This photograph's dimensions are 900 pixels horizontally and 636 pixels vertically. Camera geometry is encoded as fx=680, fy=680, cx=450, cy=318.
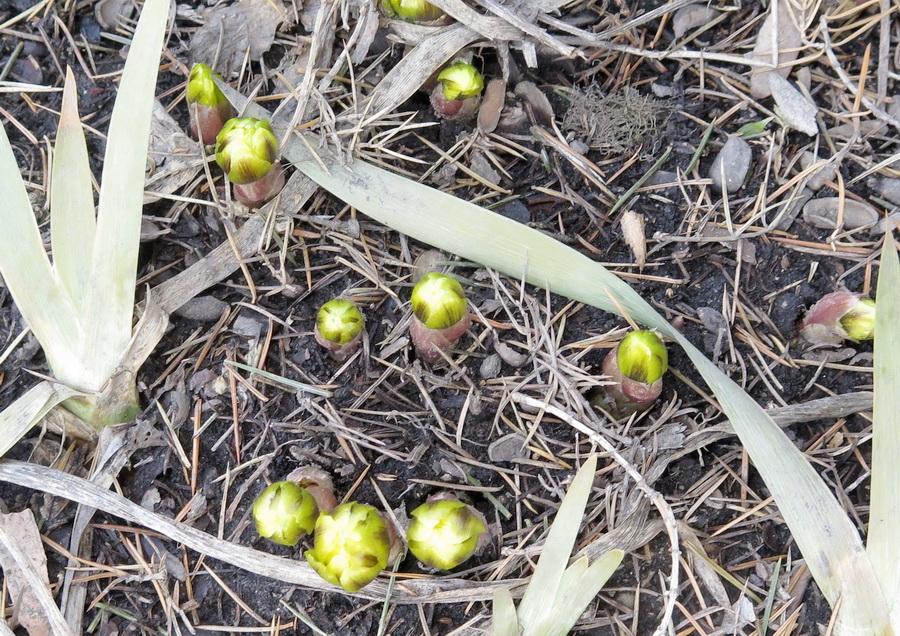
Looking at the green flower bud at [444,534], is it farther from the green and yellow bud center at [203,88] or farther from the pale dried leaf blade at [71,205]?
the green and yellow bud center at [203,88]

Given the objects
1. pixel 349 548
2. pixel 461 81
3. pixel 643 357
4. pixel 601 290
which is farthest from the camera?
pixel 461 81

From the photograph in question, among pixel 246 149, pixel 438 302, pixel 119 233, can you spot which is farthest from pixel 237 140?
pixel 438 302

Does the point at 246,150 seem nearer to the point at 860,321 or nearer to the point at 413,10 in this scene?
the point at 413,10

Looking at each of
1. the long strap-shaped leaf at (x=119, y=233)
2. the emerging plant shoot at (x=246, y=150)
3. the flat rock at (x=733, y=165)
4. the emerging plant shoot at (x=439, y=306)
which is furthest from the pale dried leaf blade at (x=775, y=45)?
the long strap-shaped leaf at (x=119, y=233)

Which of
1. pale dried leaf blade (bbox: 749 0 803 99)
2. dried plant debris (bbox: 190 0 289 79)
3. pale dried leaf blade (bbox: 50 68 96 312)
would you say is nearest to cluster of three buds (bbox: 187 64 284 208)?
dried plant debris (bbox: 190 0 289 79)

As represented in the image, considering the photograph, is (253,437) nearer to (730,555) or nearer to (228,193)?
(228,193)

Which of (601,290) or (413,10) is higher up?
(413,10)

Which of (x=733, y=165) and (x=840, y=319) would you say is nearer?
(x=840, y=319)
